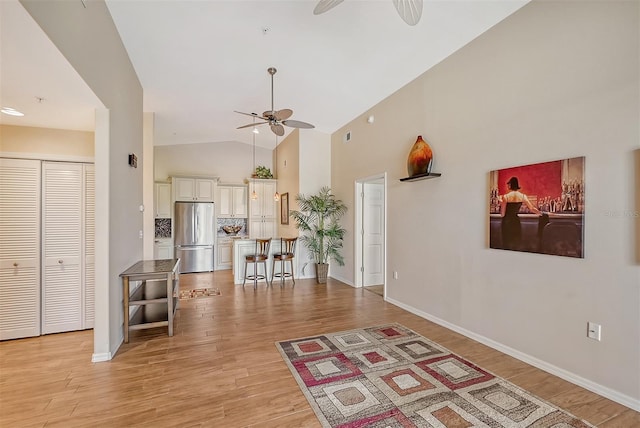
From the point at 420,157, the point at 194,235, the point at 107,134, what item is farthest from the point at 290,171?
the point at 107,134

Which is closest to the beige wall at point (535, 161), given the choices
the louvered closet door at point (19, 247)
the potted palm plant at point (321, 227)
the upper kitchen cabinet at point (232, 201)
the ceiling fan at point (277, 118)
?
the ceiling fan at point (277, 118)

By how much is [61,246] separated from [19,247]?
347mm

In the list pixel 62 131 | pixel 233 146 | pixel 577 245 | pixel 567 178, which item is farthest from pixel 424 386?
pixel 233 146

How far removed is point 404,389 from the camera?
2232 millimetres

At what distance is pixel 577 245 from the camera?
90.0 inches

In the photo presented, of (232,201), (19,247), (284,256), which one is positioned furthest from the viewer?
(232,201)

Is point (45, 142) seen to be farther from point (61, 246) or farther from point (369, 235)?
point (369, 235)

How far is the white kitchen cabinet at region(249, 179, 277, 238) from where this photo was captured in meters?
7.95

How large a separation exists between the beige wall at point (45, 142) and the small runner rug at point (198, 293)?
2702 mm

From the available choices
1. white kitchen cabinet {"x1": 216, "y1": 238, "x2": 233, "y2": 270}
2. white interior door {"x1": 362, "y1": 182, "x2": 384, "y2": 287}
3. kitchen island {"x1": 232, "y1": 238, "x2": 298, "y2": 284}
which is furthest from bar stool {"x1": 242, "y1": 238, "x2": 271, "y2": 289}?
white kitchen cabinet {"x1": 216, "y1": 238, "x2": 233, "y2": 270}

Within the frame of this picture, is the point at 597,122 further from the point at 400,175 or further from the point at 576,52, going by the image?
the point at 400,175

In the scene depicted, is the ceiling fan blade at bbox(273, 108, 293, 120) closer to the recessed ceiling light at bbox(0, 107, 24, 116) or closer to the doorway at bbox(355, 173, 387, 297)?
the doorway at bbox(355, 173, 387, 297)

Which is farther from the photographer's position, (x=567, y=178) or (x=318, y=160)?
(x=318, y=160)

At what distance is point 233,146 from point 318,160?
3.20 metres
